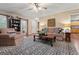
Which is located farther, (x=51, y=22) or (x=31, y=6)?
(x=51, y=22)

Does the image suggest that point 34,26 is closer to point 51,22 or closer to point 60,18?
point 51,22

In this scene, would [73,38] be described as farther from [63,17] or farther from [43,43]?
[43,43]

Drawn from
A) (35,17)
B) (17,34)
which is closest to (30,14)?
(35,17)

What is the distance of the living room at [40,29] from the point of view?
2482mm

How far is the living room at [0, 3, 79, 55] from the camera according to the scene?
8.14 ft

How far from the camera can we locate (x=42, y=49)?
2543 mm

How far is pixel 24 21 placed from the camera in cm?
267

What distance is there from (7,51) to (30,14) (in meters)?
1.05

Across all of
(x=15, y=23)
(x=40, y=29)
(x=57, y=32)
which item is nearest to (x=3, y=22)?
(x=15, y=23)

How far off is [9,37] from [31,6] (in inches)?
35.8

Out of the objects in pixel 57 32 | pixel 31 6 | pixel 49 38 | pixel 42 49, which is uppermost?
pixel 31 6

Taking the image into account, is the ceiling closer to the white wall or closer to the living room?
the living room

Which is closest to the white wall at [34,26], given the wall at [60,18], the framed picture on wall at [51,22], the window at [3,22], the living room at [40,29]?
the living room at [40,29]

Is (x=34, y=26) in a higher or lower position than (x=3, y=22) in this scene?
lower
